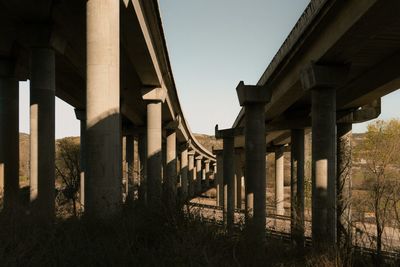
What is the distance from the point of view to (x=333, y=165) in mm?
15641

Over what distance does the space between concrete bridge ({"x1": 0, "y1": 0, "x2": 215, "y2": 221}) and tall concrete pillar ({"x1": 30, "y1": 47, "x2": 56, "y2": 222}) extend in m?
0.04

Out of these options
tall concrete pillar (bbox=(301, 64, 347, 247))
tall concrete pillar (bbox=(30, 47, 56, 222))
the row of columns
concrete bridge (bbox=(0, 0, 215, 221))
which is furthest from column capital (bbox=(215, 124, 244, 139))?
tall concrete pillar (bbox=(30, 47, 56, 222))

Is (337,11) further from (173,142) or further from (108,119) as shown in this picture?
(173,142)

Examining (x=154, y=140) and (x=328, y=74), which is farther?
(x=154, y=140)

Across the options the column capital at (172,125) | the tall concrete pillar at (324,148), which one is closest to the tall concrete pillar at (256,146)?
the tall concrete pillar at (324,148)

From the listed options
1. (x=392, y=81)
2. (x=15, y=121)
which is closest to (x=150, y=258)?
(x=392, y=81)

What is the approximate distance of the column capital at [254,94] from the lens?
2065 cm

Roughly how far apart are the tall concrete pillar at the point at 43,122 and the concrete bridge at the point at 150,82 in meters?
0.04

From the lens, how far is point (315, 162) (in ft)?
52.1

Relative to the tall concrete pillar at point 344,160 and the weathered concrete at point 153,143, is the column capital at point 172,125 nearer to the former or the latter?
the weathered concrete at point 153,143

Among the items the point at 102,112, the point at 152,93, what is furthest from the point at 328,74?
the point at 152,93

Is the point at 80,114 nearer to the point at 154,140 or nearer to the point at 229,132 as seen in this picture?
the point at 154,140

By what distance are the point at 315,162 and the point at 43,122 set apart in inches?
437

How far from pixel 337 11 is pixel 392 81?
18.8 feet
